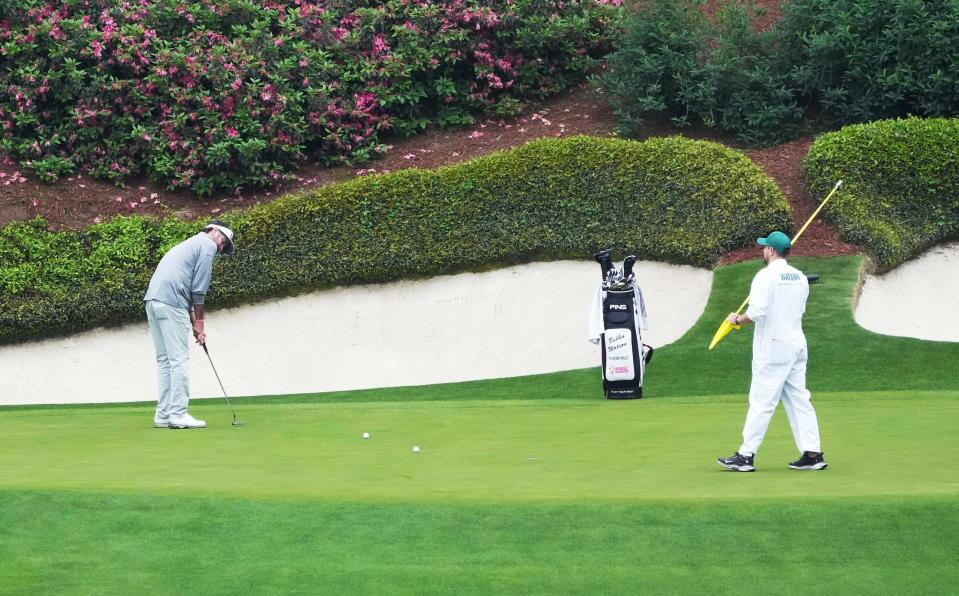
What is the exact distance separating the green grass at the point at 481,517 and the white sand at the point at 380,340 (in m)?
7.74

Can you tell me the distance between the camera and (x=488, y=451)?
940 centimetres

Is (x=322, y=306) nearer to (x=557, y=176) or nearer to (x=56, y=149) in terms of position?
(x=557, y=176)

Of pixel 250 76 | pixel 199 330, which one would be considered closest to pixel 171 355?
pixel 199 330

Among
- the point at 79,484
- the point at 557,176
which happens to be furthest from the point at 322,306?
the point at 79,484

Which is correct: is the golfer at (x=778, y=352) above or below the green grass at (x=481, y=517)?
above

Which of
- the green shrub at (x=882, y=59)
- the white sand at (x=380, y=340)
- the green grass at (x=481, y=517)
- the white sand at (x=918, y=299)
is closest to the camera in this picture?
the green grass at (x=481, y=517)

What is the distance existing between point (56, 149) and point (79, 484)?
1455 centimetres

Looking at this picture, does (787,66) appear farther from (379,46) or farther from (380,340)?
(380,340)

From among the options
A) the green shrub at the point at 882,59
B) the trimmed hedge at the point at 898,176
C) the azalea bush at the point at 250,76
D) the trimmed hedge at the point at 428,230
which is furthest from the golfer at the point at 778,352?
the azalea bush at the point at 250,76

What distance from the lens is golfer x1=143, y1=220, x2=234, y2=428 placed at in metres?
12.0

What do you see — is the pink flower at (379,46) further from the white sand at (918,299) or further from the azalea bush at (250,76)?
the white sand at (918,299)

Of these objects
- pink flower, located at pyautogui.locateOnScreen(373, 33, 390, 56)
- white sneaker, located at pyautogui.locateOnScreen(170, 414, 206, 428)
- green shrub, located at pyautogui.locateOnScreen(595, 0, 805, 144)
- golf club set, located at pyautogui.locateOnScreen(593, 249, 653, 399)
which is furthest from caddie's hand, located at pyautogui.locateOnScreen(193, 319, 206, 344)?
pink flower, located at pyautogui.locateOnScreen(373, 33, 390, 56)

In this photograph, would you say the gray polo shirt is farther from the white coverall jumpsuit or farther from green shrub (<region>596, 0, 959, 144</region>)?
green shrub (<region>596, 0, 959, 144</region>)

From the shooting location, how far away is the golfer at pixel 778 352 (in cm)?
852
